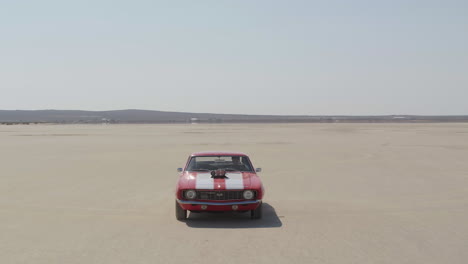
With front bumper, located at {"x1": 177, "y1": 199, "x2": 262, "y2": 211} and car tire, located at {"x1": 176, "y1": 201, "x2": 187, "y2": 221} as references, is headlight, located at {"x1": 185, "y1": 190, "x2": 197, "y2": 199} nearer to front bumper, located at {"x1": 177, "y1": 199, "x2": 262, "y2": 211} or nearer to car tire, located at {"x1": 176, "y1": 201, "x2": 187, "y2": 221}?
Result: front bumper, located at {"x1": 177, "y1": 199, "x2": 262, "y2": 211}

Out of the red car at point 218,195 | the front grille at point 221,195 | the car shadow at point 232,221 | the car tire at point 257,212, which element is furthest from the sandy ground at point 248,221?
the front grille at point 221,195

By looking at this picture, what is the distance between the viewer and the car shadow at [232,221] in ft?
27.1

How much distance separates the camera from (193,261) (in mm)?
6062

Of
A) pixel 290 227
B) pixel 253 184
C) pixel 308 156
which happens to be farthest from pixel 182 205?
pixel 308 156

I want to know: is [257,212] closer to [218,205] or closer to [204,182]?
[218,205]

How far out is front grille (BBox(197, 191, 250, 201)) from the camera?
27.5 feet

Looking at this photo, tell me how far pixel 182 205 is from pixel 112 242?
1.71 m

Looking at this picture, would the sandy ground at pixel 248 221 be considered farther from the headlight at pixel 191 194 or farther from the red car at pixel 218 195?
the headlight at pixel 191 194

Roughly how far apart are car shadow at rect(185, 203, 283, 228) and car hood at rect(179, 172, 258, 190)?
0.64 m

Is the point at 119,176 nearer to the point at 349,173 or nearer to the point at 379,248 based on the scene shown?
the point at 349,173

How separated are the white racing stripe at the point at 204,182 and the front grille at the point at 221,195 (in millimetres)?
91

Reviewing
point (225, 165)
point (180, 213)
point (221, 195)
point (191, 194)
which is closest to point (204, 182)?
point (191, 194)

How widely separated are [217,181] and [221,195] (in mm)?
413

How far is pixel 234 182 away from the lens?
28.4 ft
